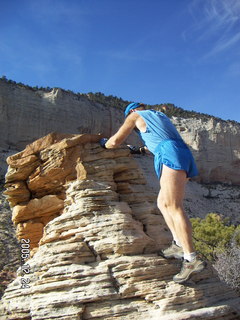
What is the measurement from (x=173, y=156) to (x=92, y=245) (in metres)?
1.86

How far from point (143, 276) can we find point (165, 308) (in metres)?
0.52

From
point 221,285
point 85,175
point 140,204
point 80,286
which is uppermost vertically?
point 85,175

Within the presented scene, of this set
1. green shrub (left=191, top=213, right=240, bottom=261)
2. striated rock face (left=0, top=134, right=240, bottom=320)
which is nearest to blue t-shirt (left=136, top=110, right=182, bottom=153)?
striated rock face (left=0, top=134, right=240, bottom=320)

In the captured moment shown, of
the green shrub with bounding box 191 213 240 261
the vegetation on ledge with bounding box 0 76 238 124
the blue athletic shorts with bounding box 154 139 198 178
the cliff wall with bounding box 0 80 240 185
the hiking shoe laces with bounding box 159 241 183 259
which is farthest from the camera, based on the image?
the vegetation on ledge with bounding box 0 76 238 124

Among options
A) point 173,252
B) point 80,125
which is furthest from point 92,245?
point 80,125

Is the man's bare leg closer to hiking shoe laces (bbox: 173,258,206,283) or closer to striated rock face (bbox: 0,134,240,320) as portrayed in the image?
hiking shoe laces (bbox: 173,258,206,283)

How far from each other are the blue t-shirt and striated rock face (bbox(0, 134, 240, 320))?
4.55 ft

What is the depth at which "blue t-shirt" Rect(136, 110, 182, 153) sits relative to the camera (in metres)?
4.75

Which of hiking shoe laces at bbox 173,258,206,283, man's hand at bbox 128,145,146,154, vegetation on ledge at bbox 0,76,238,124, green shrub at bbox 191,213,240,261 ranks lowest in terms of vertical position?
green shrub at bbox 191,213,240,261

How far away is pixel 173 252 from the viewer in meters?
5.05

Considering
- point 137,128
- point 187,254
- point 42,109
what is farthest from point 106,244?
point 42,109

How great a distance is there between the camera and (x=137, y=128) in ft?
17.2

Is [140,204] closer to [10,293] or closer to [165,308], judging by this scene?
[165,308]

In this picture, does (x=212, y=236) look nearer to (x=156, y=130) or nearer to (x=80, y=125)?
(x=156, y=130)
